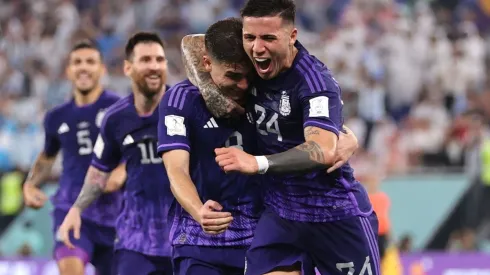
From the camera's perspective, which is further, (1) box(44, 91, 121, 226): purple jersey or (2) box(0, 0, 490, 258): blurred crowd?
(2) box(0, 0, 490, 258): blurred crowd

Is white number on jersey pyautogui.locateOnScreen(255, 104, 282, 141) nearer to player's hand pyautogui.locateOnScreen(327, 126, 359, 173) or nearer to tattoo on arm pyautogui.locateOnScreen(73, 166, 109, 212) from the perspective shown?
player's hand pyautogui.locateOnScreen(327, 126, 359, 173)

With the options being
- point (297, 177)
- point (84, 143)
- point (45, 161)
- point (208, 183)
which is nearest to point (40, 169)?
point (45, 161)

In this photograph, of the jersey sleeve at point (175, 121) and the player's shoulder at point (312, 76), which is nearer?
the player's shoulder at point (312, 76)

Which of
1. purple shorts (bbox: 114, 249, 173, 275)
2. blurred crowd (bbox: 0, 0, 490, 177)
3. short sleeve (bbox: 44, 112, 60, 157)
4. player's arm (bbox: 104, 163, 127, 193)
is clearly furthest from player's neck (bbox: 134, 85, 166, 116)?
blurred crowd (bbox: 0, 0, 490, 177)

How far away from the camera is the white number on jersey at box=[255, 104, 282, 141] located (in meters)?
6.40

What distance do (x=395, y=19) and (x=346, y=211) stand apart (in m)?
13.5

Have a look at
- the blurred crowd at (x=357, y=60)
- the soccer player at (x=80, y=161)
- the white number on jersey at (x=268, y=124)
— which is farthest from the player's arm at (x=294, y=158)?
the blurred crowd at (x=357, y=60)

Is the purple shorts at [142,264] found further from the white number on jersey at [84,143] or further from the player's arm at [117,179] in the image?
the white number on jersey at [84,143]

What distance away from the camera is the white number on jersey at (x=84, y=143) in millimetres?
10070

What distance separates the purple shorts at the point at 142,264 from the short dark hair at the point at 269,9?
105 inches

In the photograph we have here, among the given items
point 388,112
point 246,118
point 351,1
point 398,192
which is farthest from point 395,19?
point 246,118

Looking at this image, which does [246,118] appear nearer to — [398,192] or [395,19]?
[398,192]

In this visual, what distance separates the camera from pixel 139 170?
8.29 metres

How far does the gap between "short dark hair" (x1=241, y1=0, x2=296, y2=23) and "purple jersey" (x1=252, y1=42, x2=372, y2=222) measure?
29cm
